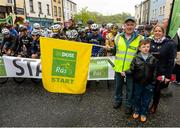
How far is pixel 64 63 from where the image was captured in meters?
5.89

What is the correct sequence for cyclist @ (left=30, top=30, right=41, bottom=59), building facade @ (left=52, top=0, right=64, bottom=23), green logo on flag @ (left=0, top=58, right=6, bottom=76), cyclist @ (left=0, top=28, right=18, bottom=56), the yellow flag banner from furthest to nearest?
1. building facade @ (left=52, top=0, right=64, bottom=23)
2. cyclist @ (left=0, top=28, right=18, bottom=56)
3. cyclist @ (left=30, top=30, right=41, bottom=59)
4. green logo on flag @ (left=0, top=58, right=6, bottom=76)
5. the yellow flag banner

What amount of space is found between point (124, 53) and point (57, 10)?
42697mm

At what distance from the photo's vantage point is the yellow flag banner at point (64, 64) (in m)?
5.78

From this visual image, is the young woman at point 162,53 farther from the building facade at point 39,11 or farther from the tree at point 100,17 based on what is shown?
the tree at point 100,17

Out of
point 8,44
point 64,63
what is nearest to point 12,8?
point 8,44

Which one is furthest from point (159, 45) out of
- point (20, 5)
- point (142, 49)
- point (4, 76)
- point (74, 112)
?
point (20, 5)

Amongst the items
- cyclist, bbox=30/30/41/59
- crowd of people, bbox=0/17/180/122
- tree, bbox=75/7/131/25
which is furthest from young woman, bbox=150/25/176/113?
tree, bbox=75/7/131/25

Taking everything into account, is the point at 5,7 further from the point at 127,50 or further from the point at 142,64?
the point at 142,64

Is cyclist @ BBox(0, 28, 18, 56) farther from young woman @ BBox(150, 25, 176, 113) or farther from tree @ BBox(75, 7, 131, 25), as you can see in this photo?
tree @ BBox(75, 7, 131, 25)

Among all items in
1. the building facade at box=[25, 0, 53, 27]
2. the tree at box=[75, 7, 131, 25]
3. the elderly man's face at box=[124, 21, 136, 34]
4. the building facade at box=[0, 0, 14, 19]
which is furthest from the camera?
the tree at box=[75, 7, 131, 25]

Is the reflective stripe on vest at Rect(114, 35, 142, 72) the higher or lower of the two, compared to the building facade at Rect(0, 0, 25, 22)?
lower

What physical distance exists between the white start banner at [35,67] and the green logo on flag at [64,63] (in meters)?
0.83

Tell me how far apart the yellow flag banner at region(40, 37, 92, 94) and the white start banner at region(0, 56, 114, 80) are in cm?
75

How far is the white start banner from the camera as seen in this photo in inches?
258
